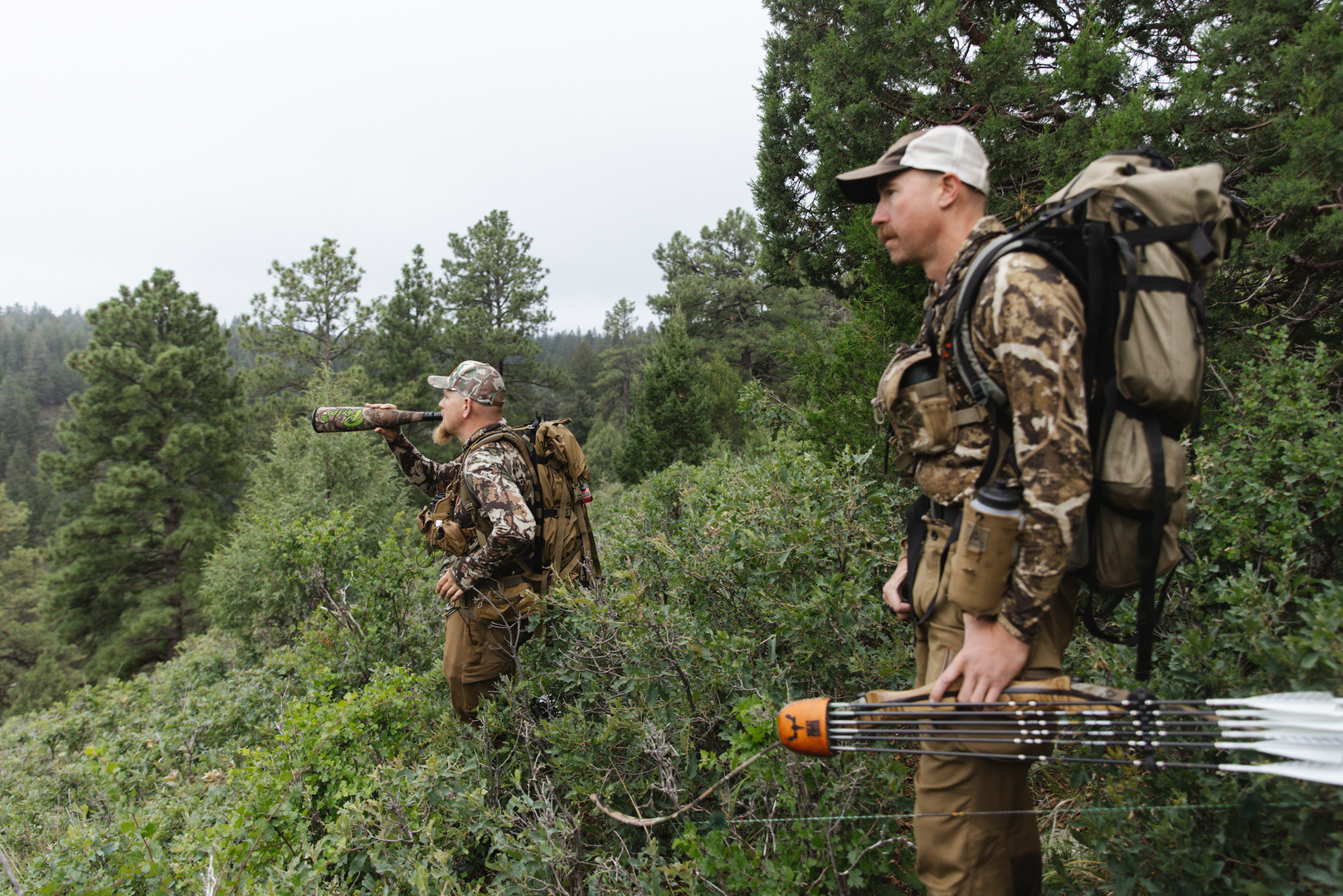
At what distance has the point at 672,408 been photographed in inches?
741

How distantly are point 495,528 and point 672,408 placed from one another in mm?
15192

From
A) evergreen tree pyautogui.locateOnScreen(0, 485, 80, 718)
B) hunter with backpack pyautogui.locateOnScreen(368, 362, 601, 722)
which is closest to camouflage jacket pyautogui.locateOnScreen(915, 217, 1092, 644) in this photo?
hunter with backpack pyautogui.locateOnScreen(368, 362, 601, 722)

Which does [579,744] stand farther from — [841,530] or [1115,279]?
[1115,279]

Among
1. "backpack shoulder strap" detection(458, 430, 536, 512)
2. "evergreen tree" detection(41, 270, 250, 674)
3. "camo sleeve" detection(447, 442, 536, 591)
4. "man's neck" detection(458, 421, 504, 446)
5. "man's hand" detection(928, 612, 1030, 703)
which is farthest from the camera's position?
"evergreen tree" detection(41, 270, 250, 674)

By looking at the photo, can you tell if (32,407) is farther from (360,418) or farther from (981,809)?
(981,809)

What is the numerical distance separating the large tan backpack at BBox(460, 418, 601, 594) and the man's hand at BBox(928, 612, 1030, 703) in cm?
256

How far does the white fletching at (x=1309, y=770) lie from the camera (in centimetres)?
136

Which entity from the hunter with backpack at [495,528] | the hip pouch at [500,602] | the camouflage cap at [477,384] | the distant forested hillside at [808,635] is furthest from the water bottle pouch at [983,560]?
the camouflage cap at [477,384]

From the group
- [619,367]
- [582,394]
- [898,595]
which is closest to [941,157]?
[898,595]

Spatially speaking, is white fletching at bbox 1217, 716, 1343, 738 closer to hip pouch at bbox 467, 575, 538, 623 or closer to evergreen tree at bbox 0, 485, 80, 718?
hip pouch at bbox 467, 575, 538, 623

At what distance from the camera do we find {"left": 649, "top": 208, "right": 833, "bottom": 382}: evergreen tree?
86.9 feet

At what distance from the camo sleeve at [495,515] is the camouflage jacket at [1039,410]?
2710 mm

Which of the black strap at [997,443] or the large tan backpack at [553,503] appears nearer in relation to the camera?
the black strap at [997,443]

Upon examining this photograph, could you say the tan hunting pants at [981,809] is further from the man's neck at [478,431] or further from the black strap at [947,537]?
the man's neck at [478,431]
